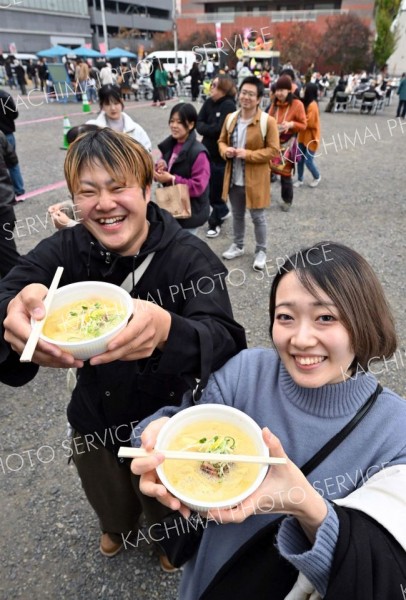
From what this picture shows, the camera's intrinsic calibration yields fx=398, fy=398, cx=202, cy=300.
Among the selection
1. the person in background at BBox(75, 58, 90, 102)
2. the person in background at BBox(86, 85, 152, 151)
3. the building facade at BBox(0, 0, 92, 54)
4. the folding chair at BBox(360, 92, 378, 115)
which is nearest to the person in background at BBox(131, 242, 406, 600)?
the person in background at BBox(86, 85, 152, 151)

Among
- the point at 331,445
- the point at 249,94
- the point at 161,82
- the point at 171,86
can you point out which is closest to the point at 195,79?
the point at 161,82

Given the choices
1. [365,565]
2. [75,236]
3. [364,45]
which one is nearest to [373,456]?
[365,565]

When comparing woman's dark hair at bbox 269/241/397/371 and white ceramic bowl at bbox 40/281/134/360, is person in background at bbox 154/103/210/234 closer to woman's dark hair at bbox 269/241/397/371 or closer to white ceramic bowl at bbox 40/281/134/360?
white ceramic bowl at bbox 40/281/134/360

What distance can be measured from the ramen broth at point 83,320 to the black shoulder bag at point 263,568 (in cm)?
72

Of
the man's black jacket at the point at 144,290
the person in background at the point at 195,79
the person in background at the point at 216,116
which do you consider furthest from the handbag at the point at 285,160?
the person in background at the point at 195,79

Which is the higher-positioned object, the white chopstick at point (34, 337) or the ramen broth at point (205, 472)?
the white chopstick at point (34, 337)

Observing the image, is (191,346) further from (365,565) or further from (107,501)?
(107,501)

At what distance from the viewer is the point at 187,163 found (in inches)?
157

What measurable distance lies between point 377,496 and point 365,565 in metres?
0.16

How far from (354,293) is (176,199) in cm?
281

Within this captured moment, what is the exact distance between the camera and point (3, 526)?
2.36 m

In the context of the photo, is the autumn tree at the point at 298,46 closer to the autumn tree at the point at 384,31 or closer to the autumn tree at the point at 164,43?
the autumn tree at the point at 384,31

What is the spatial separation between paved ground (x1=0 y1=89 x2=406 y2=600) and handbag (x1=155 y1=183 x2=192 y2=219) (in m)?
1.25

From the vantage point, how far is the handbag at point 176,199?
3.70m
